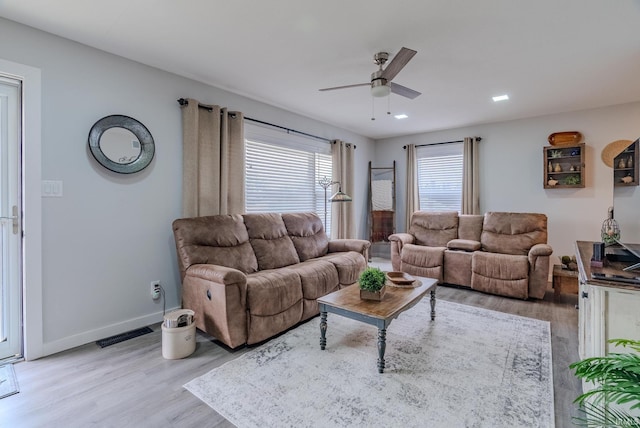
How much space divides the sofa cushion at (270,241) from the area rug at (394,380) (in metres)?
0.82

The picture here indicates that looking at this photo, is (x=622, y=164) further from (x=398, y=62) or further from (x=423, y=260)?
(x=423, y=260)

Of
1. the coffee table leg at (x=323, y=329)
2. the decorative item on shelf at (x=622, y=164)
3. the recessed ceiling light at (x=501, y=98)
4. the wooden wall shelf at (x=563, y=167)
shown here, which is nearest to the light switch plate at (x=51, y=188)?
the coffee table leg at (x=323, y=329)

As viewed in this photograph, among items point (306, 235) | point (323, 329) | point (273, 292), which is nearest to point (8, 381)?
point (273, 292)

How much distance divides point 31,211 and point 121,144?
84cm

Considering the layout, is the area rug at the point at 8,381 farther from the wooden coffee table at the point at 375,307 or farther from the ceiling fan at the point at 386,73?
the ceiling fan at the point at 386,73

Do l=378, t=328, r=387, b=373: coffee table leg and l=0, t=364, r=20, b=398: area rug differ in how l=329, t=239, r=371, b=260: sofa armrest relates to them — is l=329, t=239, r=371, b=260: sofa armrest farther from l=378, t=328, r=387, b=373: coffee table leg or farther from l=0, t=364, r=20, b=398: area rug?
l=0, t=364, r=20, b=398: area rug

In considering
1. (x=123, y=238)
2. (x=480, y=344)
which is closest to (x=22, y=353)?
(x=123, y=238)

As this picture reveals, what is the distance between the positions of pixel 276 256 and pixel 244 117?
175 cm

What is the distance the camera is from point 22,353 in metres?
2.35

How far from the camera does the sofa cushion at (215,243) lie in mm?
2857

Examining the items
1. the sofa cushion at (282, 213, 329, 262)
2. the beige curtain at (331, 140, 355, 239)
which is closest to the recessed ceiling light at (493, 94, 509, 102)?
the beige curtain at (331, 140, 355, 239)

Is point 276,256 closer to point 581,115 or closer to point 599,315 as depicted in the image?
point 599,315

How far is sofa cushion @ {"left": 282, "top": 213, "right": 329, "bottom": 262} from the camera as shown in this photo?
3846 mm

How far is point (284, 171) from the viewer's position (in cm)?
443
